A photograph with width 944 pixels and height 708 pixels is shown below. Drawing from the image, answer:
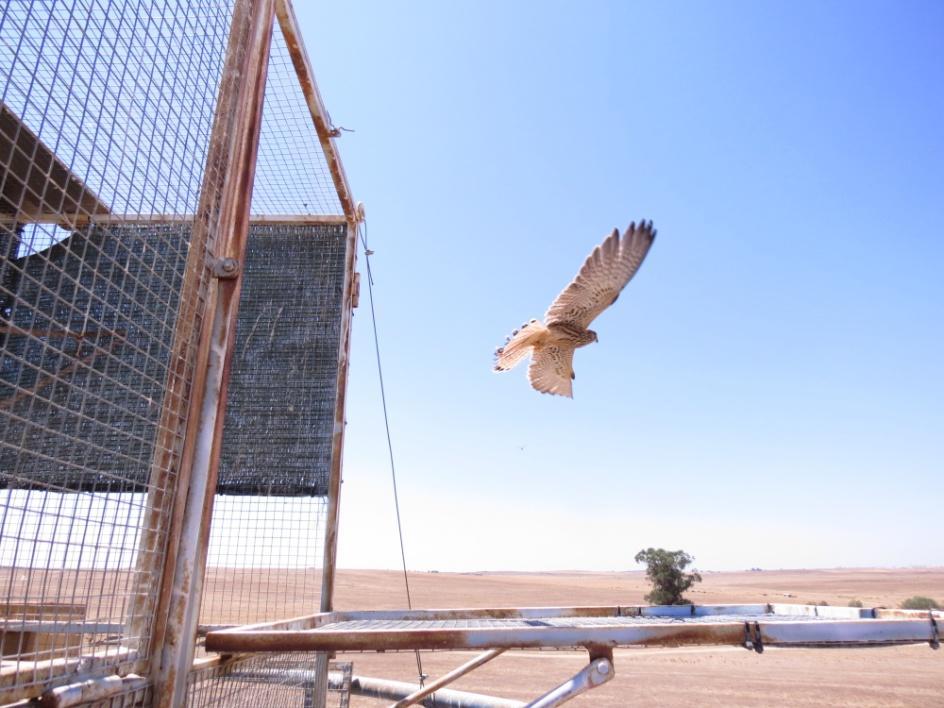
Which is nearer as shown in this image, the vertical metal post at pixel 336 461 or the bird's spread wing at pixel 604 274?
the vertical metal post at pixel 336 461

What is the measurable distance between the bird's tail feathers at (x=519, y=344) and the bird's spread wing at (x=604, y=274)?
21 centimetres

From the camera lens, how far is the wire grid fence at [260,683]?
2412 mm

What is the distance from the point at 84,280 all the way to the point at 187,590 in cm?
247

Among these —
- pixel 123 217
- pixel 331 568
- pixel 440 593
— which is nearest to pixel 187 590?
pixel 123 217

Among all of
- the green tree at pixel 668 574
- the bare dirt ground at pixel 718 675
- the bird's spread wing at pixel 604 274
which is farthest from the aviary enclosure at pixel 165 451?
the green tree at pixel 668 574

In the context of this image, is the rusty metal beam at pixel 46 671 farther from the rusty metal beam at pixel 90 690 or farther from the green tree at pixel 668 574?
the green tree at pixel 668 574

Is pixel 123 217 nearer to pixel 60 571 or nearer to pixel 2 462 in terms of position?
pixel 60 571

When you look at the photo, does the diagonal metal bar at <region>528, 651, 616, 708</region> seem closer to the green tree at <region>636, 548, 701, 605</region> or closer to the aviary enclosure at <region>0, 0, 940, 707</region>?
the aviary enclosure at <region>0, 0, 940, 707</region>

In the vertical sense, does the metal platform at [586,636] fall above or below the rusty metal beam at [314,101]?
below

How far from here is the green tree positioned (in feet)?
67.3

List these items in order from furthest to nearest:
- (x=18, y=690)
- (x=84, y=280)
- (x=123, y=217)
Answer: (x=84, y=280), (x=123, y=217), (x=18, y=690)

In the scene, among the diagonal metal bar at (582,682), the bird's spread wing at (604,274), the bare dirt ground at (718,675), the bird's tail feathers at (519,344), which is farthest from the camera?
the bare dirt ground at (718,675)

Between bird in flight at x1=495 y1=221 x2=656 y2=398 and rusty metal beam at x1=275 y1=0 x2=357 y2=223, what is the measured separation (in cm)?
247

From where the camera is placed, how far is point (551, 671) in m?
9.91
